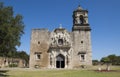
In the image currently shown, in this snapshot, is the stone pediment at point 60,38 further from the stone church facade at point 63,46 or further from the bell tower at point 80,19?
the bell tower at point 80,19

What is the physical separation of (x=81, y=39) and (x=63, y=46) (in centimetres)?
409

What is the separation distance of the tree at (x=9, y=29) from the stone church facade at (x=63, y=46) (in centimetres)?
1620

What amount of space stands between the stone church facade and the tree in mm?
16205

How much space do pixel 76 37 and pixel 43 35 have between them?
22.6 ft

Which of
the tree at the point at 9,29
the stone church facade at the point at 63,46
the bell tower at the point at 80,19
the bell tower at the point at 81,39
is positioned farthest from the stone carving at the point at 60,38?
the tree at the point at 9,29

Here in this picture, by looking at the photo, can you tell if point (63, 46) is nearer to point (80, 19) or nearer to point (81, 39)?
point (81, 39)

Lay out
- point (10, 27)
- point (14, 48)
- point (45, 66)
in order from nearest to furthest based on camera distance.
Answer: point (10, 27) → point (14, 48) → point (45, 66)

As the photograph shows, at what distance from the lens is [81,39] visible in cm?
4272

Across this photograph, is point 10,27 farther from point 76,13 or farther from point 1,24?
point 76,13

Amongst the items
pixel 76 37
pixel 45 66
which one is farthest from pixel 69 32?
pixel 45 66

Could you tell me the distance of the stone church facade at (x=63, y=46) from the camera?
4191cm

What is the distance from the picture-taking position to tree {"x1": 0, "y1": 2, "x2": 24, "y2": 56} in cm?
2366

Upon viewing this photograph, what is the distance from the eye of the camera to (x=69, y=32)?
141 feet

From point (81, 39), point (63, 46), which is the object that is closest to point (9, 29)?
point (63, 46)
